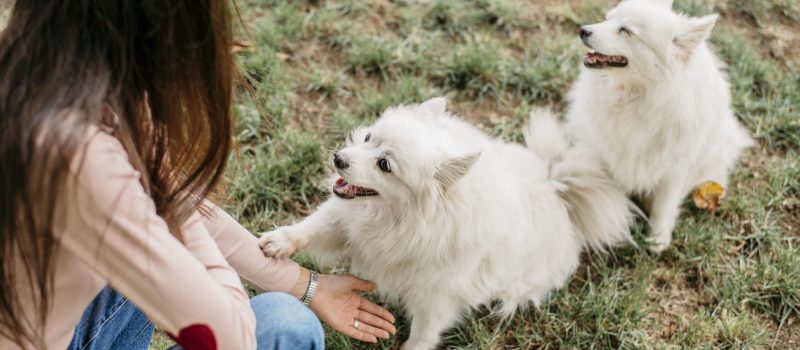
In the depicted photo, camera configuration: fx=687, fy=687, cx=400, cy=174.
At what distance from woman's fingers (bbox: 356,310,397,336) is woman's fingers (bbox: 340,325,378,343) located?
0.14 feet

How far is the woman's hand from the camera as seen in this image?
2.19m

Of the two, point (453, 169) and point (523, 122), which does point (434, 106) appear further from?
point (523, 122)

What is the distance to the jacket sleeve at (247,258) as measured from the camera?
77.2 inches

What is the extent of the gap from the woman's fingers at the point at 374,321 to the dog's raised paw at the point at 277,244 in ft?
1.05

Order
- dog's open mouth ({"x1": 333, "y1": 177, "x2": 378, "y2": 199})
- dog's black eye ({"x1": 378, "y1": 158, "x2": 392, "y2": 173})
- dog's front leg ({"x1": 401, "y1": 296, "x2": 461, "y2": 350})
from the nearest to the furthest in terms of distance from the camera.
→ dog's black eye ({"x1": 378, "y1": 158, "x2": 392, "y2": 173}) → dog's open mouth ({"x1": 333, "y1": 177, "x2": 378, "y2": 199}) → dog's front leg ({"x1": 401, "y1": 296, "x2": 461, "y2": 350})

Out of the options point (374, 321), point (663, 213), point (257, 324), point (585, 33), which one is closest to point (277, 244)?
point (374, 321)

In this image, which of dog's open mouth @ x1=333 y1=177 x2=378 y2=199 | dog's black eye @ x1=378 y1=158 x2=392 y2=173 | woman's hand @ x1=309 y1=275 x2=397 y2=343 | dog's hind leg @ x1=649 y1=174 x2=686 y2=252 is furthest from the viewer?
dog's hind leg @ x1=649 y1=174 x2=686 y2=252

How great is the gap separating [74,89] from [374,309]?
55.6 inches

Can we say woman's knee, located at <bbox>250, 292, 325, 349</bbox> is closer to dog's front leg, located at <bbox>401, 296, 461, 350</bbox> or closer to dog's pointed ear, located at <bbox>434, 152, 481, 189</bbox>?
dog's pointed ear, located at <bbox>434, 152, 481, 189</bbox>

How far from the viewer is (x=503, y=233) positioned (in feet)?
6.97

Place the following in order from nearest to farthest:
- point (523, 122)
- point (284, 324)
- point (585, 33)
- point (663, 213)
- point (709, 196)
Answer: point (284, 324) → point (585, 33) → point (663, 213) → point (709, 196) → point (523, 122)

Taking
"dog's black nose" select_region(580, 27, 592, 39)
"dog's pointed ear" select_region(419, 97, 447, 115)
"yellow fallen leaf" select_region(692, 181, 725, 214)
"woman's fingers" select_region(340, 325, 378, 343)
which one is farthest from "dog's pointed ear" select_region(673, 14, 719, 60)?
"woman's fingers" select_region(340, 325, 378, 343)

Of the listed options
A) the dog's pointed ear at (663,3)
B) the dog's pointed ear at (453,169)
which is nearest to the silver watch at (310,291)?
the dog's pointed ear at (453,169)

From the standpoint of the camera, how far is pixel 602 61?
101 inches
